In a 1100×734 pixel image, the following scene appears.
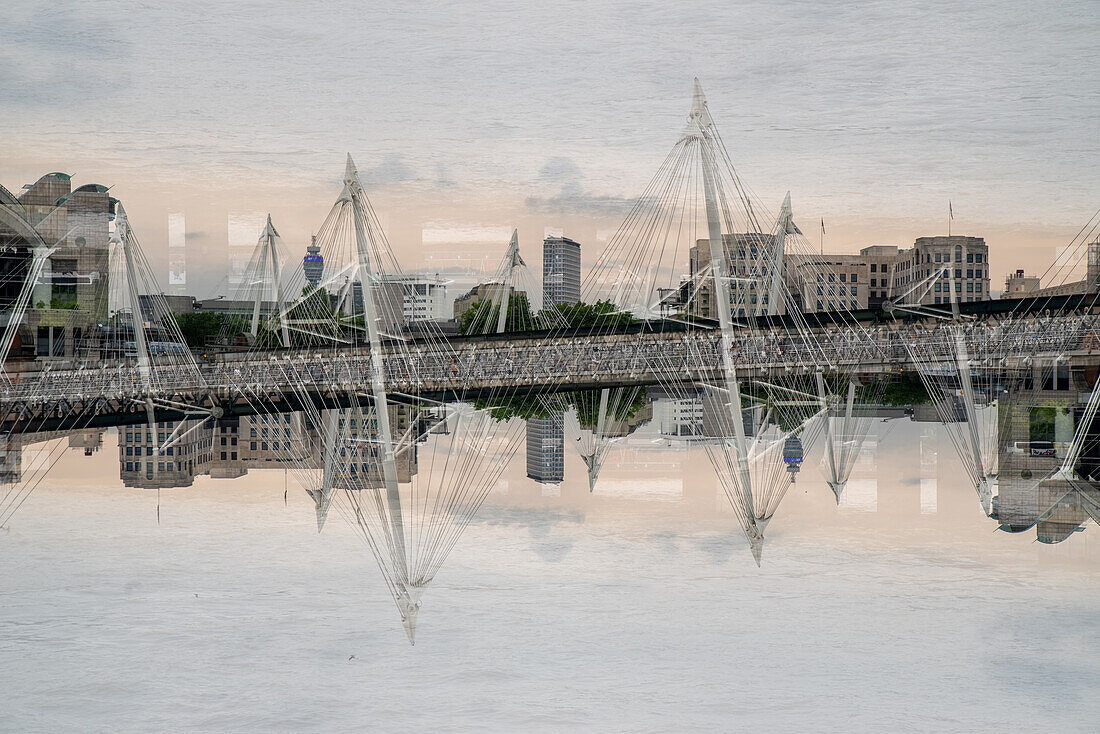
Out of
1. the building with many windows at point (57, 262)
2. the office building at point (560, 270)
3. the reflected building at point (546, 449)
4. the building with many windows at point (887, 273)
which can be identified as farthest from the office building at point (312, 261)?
the building with many windows at point (887, 273)

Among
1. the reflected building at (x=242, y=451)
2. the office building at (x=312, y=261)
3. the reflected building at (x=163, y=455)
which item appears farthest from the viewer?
the office building at (x=312, y=261)

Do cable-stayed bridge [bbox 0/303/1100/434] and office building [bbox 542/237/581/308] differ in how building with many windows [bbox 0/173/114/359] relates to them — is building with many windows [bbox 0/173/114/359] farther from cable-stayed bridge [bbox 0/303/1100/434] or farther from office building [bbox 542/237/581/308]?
office building [bbox 542/237/581/308]

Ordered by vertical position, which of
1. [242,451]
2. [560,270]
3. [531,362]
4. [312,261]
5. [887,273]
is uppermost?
[887,273]

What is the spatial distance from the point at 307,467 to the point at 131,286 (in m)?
4.71

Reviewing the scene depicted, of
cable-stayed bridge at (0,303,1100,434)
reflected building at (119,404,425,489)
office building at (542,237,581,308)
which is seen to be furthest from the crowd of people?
office building at (542,237,581,308)

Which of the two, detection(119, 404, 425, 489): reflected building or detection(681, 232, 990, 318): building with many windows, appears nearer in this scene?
detection(119, 404, 425, 489): reflected building

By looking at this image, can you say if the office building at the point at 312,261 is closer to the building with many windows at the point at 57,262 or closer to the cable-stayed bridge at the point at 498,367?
the cable-stayed bridge at the point at 498,367

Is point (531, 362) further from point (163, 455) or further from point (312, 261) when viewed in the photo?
point (163, 455)

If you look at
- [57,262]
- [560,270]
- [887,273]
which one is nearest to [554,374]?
[560,270]

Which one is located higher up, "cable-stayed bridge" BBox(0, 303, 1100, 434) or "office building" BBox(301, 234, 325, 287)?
"office building" BBox(301, 234, 325, 287)

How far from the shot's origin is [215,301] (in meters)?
30.7

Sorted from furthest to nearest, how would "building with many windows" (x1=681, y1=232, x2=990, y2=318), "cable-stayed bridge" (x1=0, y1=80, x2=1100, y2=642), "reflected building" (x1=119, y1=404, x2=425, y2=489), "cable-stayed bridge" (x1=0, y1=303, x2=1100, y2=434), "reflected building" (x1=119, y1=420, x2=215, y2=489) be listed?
"building with many windows" (x1=681, y1=232, x2=990, y2=318) < "cable-stayed bridge" (x1=0, y1=303, x2=1100, y2=434) < "reflected building" (x1=119, y1=404, x2=425, y2=489) < "reflected building" (x1=119, y1=420, x2=215, y2=489) < "cable-stayed bridge" (x1=0, y1=80, x2=1100, y2=642)

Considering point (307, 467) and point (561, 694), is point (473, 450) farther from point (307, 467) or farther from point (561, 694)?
point (561, 694)

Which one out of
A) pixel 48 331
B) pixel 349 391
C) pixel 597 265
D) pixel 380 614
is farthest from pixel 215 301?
pixel 380 614
